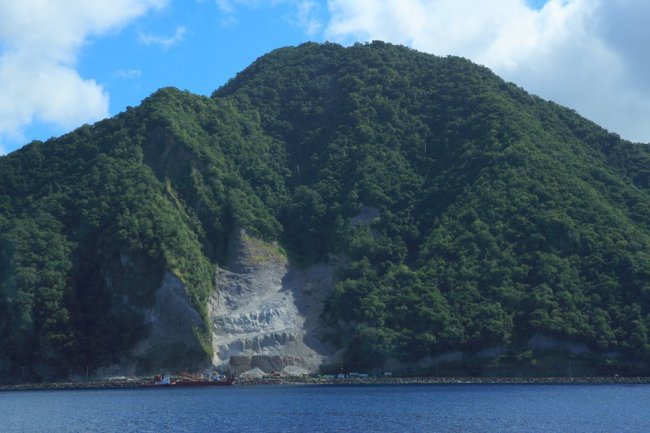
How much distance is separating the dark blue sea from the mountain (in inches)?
430

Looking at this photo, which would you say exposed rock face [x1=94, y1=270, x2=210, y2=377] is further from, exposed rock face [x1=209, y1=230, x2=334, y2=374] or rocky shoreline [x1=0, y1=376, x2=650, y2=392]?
exposed rock face [x1=209, y1=230, x2=334, y2=374]

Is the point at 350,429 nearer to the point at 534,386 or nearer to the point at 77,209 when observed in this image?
the point at 534,386

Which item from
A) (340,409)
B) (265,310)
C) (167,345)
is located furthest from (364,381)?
(340,409)

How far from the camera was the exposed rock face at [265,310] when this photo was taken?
438 ft

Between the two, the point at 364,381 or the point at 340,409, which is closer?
the point at 340,409

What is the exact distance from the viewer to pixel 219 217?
→ 152250 mm

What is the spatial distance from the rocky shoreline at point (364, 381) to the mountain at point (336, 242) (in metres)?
2.44

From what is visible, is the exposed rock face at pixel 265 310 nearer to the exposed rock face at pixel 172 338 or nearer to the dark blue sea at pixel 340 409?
the exposed rock face at pixel 172 338

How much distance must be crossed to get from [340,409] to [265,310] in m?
52.7

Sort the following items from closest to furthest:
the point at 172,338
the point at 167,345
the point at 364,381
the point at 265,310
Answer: the point at 364,381 < the point at 167,345 < the point at 172,338 < the point at 265,310

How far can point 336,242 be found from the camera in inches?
5930

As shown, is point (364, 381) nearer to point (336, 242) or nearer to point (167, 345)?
point (167, 345)

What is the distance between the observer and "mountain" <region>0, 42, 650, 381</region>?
127 meters

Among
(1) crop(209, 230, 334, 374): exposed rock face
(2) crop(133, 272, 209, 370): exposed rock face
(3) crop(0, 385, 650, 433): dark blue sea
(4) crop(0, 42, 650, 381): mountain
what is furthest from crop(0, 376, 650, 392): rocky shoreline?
(2) crop(133, 272, 209, 370): exposed rock face
